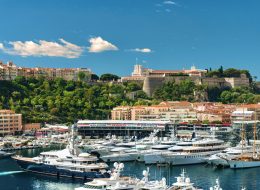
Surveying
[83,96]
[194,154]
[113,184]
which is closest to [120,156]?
[194,154]

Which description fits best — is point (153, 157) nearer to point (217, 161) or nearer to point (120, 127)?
point (217, 161)

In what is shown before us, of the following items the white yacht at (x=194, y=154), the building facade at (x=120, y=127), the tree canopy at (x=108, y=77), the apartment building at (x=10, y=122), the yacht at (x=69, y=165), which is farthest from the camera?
the tree canopy at (x=108, y=77)

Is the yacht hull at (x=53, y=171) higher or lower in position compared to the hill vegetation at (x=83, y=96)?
lower

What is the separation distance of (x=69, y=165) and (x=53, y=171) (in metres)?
1.53

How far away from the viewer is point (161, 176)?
1650 inches

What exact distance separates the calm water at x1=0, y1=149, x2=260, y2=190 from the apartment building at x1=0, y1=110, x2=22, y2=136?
29786 millimetres

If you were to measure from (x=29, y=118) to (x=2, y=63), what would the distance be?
3179 centimetres

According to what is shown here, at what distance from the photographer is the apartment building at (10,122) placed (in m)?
78.0

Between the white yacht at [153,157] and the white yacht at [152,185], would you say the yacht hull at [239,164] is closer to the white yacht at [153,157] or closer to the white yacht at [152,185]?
the white yacht at [153,157]

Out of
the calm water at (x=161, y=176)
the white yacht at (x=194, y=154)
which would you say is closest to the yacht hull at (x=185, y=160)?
the white yacht at (x=194, y=154)

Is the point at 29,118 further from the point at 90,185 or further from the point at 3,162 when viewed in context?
the point at 90,185

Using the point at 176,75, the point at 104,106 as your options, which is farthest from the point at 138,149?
the point at 176,75

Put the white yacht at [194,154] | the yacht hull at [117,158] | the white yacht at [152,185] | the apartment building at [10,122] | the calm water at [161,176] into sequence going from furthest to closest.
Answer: the apartment building at [10,122], the yacht hull at [117,158], the white yacht at [194,154], the calm water at [161,176], the white yacht at [152,185]

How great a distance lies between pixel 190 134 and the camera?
72.0 meters
